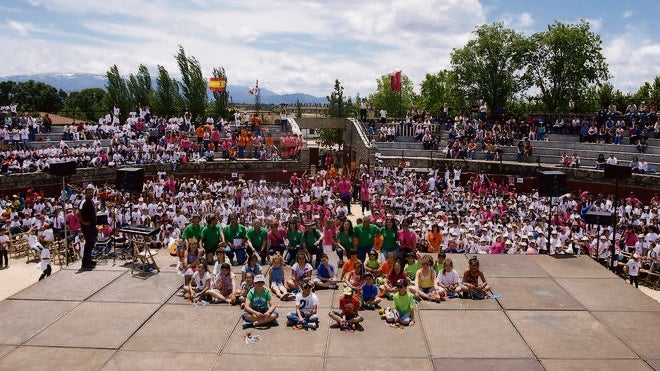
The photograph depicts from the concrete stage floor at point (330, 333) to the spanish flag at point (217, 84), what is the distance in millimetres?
38858

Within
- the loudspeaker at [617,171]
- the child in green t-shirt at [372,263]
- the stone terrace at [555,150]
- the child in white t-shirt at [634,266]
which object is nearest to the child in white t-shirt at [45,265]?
the child in green t-shirt at [372,263]

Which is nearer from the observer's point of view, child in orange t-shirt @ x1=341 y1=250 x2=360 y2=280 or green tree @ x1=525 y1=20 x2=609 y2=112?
child in orange t-shirt @ x1=341 y1=250 x2=360 y2=280

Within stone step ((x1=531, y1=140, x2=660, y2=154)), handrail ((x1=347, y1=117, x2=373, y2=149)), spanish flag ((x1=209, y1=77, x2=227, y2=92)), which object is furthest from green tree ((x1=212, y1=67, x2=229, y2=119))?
stone step ((x1=531, y1=140, x2=660, y2=154))

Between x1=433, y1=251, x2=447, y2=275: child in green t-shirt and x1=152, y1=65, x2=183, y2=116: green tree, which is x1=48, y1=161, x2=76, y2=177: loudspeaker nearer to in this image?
x1=433, y1=251, x2=447, y2=275: child in green t-shirt

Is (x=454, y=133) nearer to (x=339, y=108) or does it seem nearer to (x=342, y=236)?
(x=342, y=236)

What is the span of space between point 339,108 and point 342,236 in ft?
167

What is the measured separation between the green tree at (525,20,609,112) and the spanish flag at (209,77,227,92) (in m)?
27.3

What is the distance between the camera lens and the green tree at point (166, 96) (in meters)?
47.6

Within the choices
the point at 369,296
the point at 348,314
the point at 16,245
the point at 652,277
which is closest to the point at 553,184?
the point at 652,277

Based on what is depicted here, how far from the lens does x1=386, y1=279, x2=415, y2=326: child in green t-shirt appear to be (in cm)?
977

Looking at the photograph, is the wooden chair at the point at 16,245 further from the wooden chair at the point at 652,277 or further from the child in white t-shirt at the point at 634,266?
the wooden chair at the point at 652,277

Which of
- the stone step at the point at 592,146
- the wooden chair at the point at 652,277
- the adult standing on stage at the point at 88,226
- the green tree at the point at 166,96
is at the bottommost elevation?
the wooden chair at the point at 652,277

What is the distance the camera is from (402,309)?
9.83 meters

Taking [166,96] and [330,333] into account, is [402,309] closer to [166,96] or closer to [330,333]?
[330,333]
